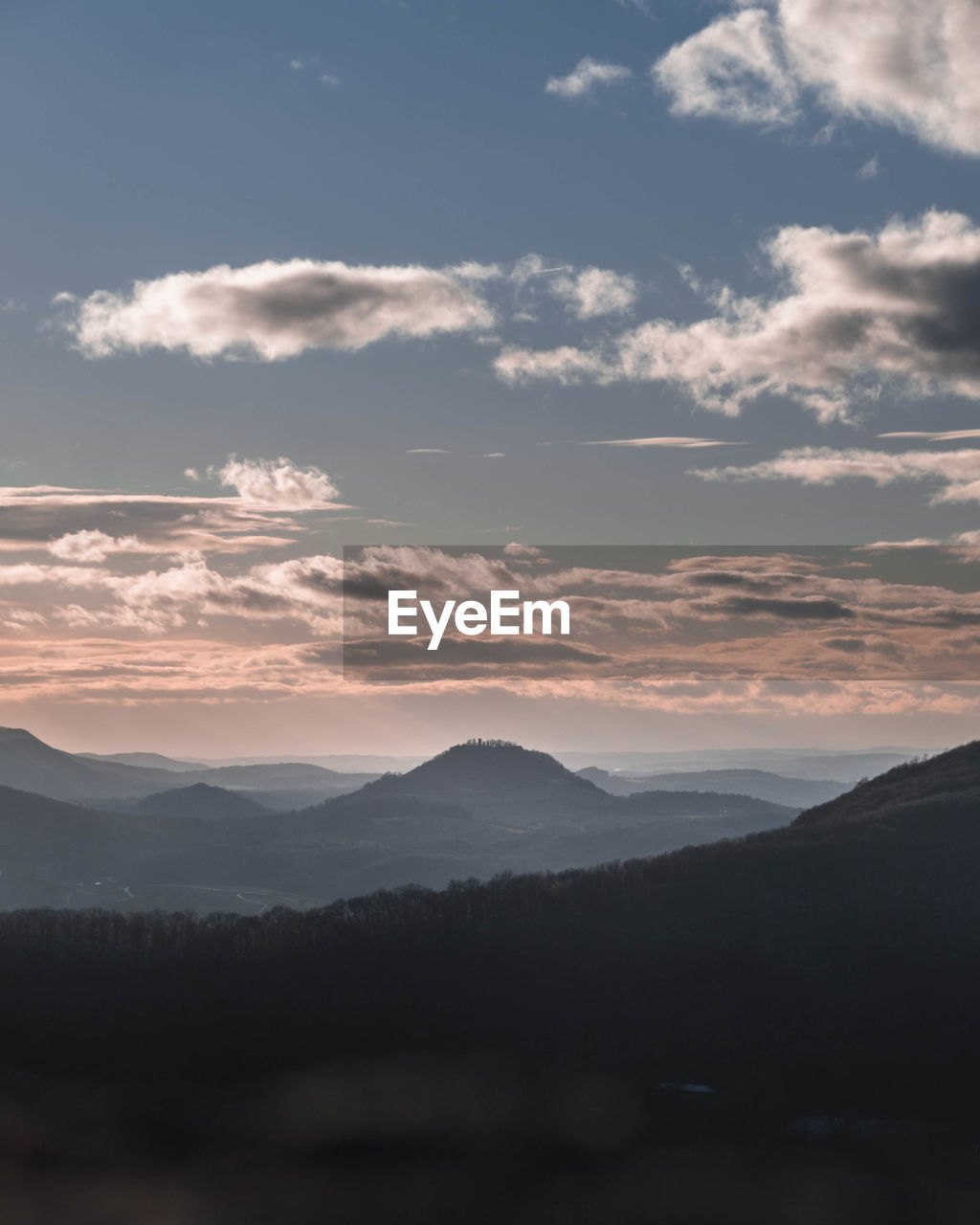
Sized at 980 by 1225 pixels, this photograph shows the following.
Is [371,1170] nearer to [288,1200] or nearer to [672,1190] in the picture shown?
[288,1200]

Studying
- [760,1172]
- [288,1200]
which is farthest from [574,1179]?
[288,1200]

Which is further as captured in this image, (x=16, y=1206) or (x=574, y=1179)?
(x=574, y=1179)

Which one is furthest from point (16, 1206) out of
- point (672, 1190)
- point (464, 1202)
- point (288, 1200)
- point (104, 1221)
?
point (672, 1190)

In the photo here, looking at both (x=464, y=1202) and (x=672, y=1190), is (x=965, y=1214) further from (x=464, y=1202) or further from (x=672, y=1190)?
(x=464, y=1202)

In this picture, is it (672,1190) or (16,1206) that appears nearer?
(16,1206)

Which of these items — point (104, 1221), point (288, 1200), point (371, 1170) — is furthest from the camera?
point (371, 1170)

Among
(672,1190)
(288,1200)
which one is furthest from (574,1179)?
(288,1200)

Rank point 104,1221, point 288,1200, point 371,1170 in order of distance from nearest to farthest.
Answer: point 104,1221 < point 288,1200 < point 371,1170

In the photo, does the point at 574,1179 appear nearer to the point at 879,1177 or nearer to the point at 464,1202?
the point at 464,1202
